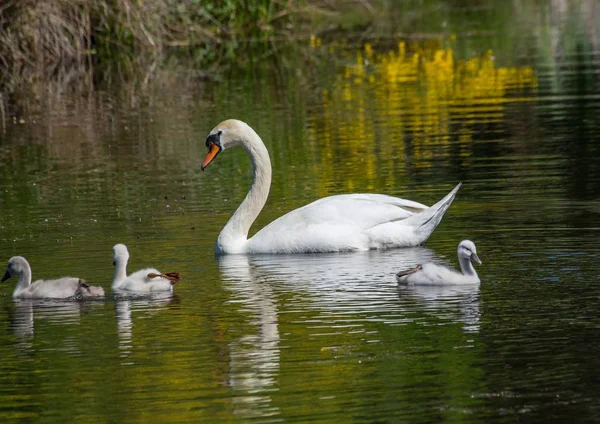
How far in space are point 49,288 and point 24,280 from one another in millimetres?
285

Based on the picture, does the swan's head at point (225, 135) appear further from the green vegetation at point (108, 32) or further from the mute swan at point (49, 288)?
the green vegetation at point (108, 32)

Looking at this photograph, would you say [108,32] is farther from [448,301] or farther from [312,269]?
[448,301]

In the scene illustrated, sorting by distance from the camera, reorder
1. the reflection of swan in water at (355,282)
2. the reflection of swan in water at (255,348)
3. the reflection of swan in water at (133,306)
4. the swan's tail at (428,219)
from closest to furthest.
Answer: the reflection of swan in water at (255,348), the reflection of swan in water at (133,306), the reflection of swan in water at (355,282), the swan's tail at (428,219)

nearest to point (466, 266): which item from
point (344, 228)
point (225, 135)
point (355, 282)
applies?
point (355, 282)

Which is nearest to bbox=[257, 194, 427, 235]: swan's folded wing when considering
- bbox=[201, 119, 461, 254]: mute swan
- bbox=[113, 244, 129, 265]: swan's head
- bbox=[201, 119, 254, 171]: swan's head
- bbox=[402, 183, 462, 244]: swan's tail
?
bbox=[201, 119, 461, 254]: mute swan

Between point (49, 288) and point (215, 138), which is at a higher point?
point (215, 138)

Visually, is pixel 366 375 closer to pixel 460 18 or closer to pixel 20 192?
pixel 20 192

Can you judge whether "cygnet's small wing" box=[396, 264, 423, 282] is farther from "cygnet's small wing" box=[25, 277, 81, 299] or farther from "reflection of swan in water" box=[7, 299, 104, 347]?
"cygnet's small wing" box=[25, 277, 81, 299]

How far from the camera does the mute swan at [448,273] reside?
9914 millimetres

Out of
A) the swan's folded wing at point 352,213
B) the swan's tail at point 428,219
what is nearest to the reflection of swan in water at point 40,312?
the swan's folded wing at point 352,213

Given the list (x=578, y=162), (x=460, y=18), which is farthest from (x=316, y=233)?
(x=460, y=18)

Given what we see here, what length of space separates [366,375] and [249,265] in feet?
13.1

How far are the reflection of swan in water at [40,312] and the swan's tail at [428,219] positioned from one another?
2.93 m

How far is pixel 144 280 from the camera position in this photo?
10242 mm
